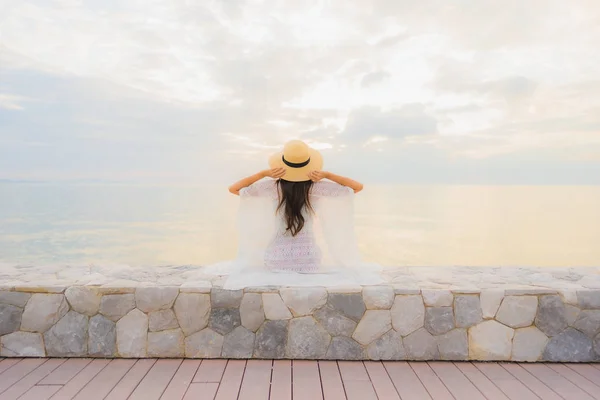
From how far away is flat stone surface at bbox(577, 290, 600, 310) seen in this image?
3010 mm

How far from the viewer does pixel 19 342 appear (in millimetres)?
3010

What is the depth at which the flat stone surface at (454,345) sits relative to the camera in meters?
2.99

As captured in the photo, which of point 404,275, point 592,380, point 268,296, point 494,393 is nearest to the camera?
point 494,393

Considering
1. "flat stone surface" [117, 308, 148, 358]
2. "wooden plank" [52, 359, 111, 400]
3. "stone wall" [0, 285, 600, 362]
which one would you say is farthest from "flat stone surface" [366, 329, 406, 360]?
"wooden plank" [52, 359, 111, 400]

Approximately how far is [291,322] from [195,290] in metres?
0.65

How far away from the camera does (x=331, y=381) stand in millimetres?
2674

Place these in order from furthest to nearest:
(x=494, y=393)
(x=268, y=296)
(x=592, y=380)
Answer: (x=268, y=296)
(x=592, y=380)
(x=494, y=393)

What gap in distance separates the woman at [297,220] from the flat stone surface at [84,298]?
86 centimetres

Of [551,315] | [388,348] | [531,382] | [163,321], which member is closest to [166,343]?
[163,321]

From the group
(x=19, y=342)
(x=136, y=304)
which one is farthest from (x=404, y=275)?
(x=19, y=342)

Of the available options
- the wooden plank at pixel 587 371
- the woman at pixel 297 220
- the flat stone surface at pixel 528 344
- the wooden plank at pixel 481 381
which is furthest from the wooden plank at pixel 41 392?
the wooden plank at pixel 587 371

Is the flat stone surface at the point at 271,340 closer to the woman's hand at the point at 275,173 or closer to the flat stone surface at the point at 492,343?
the woman's hand at the point at 275,173

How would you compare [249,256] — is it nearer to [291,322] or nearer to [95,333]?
[291,322]

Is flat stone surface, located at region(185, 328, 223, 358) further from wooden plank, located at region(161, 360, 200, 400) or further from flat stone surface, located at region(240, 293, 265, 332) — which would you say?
flat stone surface, located at region(240, 293, 265, 332)
